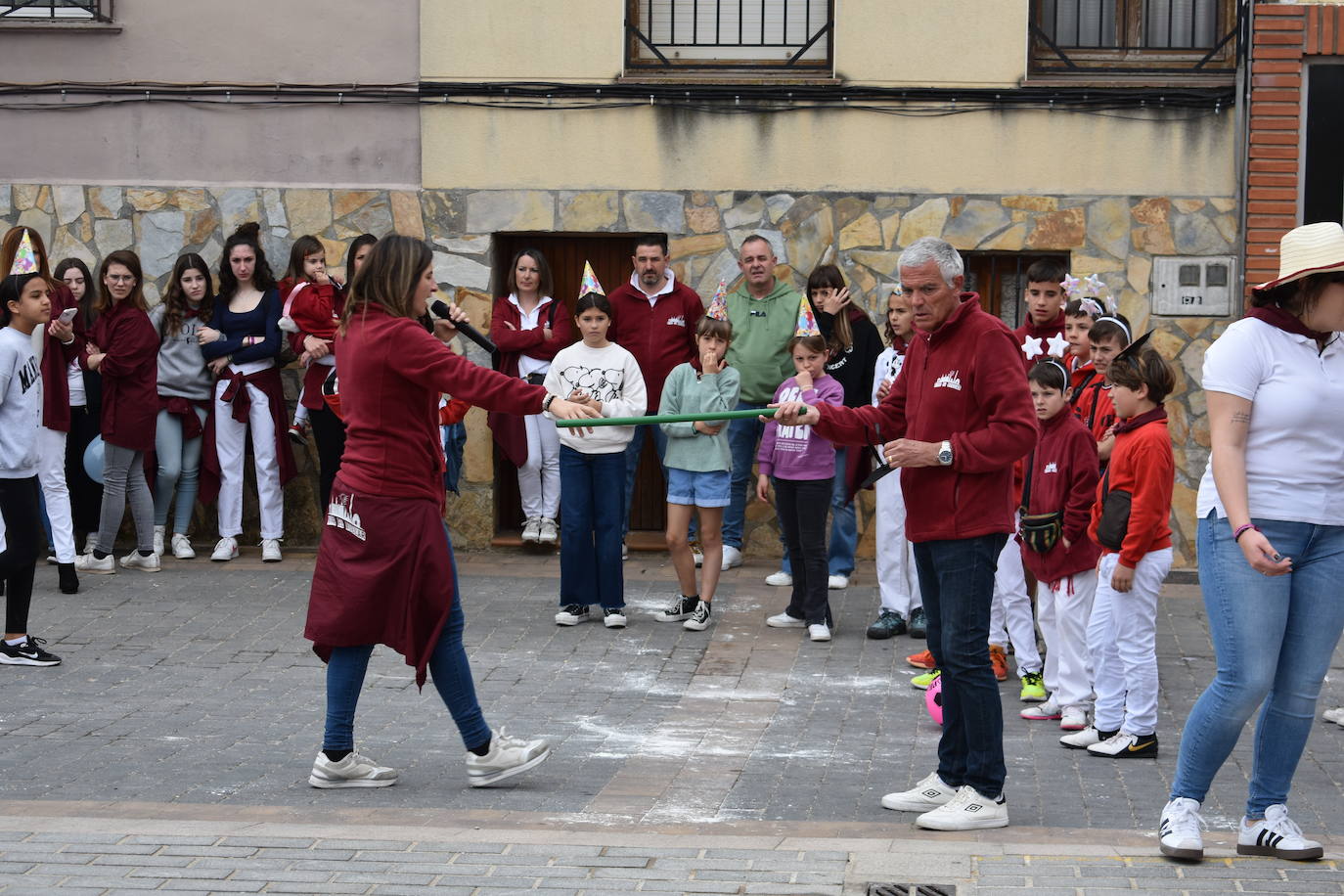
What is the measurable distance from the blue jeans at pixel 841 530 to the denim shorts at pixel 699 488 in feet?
2.91

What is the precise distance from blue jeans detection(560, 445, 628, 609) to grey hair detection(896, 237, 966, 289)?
407cm

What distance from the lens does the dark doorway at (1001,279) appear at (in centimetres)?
1186

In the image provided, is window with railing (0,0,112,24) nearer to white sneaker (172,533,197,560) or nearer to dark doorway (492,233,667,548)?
dark doorway (492,233,667,548)

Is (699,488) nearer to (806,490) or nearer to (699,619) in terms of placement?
(806,490)

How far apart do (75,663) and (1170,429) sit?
715cm

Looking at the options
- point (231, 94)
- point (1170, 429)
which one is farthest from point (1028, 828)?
point (231, 94)

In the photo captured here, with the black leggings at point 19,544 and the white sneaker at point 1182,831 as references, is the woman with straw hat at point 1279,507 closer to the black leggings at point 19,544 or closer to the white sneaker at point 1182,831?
the white sneaker at point 1182,831

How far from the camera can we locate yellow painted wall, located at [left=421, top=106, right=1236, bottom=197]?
453 inches

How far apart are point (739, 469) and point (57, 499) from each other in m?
4.29

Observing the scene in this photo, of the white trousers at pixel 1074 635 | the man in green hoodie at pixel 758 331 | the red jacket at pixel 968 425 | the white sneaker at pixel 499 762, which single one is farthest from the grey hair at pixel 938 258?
the man in green hoodie at pixel 758 331

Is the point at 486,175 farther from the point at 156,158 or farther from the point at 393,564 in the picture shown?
the point at 393,564

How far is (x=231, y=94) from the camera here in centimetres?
1188

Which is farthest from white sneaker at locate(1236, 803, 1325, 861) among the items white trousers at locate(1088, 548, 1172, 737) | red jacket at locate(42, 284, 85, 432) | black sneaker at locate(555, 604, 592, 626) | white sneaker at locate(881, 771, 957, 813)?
red jacket at locate(42, 284, 85, 432)

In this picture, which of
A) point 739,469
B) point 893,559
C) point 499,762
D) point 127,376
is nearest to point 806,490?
point 893,559
